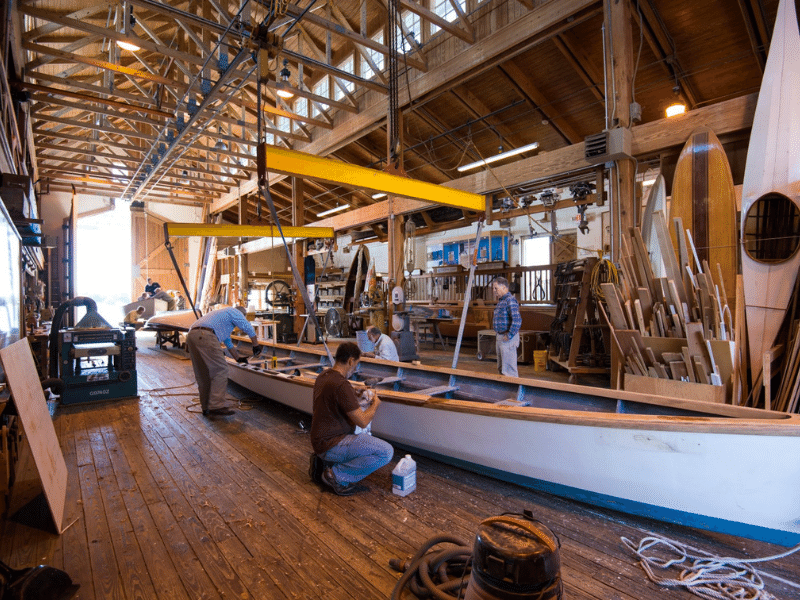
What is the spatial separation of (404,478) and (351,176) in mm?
2325

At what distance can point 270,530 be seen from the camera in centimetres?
246

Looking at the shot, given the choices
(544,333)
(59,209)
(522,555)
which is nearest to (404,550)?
(522,555)

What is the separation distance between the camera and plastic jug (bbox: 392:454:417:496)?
2848 mm

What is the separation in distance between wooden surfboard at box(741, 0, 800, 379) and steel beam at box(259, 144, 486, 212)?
2.49m

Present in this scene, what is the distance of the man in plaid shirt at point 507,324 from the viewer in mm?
4980

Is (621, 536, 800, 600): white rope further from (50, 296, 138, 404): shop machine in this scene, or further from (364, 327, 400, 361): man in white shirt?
A: (50, 296, 138, 404): shop machine

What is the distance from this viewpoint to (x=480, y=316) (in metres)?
9.81

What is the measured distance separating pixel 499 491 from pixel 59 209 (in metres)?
19.8

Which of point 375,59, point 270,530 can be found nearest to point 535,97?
point 375,59

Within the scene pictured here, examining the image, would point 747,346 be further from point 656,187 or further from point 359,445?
point 359,445

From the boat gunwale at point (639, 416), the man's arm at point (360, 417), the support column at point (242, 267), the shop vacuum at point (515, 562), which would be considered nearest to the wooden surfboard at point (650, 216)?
the boat gunwale at point (639, 416)

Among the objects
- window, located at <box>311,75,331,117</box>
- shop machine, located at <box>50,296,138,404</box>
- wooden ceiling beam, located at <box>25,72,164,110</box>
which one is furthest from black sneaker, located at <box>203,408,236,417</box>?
window, located at <box>311,75,331,117</box>

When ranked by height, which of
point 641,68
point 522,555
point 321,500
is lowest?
point 321,500

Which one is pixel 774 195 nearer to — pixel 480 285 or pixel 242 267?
pixel 480 285
